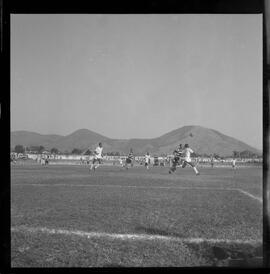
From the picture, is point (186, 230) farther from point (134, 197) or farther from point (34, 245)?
point (134, 197)

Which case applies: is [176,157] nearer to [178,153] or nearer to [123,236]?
[178,153]

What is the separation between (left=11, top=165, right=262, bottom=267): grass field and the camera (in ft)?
12.1

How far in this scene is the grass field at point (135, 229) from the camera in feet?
12.1

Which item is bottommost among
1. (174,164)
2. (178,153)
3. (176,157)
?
(174,164)

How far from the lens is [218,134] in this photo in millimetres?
23406

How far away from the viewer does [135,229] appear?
461 centimetres

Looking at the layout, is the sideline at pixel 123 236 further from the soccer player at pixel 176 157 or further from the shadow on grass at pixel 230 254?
the soccer player at pixel 176 157

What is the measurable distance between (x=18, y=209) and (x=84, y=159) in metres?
12.6

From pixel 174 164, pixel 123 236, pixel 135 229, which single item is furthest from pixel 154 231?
pixel 174 164

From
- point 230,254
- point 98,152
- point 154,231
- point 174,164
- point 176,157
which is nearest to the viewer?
point 230,254

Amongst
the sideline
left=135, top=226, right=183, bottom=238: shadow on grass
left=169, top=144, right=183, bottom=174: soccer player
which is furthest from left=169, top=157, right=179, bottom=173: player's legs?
the sideline

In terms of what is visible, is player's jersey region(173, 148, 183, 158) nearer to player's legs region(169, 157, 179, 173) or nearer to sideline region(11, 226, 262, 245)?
player's legs region(169, 157, 179, 173)

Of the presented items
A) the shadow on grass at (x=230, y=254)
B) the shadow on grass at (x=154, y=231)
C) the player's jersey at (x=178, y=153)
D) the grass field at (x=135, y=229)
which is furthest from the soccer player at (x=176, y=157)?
the shadow on grass at (x=230, y=254)
